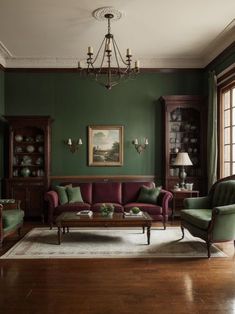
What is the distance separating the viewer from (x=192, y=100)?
25.9 ft

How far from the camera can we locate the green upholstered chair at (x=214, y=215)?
4.78 m

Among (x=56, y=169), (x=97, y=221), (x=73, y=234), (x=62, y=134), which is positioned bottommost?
(x=73, y=234)

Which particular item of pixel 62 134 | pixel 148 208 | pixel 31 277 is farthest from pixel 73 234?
pixel 62 134

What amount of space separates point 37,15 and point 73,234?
3.99 m

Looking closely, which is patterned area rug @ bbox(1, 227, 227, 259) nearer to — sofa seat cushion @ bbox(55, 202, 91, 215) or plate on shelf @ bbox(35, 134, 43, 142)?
sofa seat cushion @ bbox(55, 202, 91, 215)

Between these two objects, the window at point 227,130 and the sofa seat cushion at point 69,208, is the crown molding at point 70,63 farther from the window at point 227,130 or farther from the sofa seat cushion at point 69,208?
the sofa seat cushion at point 69,208

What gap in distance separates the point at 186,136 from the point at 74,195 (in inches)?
125

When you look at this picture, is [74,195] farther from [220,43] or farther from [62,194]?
[220,43]

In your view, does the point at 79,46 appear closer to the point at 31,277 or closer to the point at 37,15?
the point at 37,15

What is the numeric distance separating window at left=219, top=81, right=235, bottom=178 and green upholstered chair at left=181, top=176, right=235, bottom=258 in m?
1.17

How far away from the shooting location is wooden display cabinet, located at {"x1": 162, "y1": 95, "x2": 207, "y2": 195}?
7.92 m

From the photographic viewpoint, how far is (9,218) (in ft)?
17.7

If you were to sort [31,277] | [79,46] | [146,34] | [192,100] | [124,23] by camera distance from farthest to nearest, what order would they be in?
1. [192,100]
2. [79,46]
3. [146,34]
4. [124,23]
5. [31,277]

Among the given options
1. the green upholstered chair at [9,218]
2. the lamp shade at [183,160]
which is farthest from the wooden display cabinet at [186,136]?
the green upholstered chair at [9,218]
